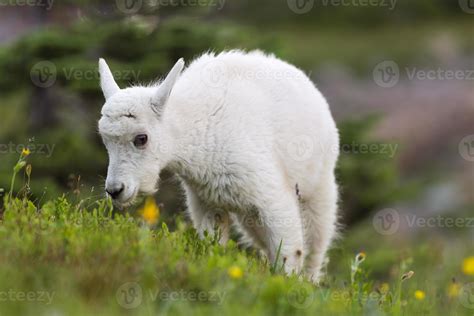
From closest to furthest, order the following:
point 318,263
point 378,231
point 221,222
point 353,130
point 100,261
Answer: point 100,261
point 221,222
point 318,263
point 353,130
point 378,231

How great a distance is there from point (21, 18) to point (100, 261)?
21387 millimetres

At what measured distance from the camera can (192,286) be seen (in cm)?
525

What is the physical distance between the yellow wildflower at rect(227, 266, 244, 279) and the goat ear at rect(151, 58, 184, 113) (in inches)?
81.3

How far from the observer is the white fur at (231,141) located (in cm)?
→ 693

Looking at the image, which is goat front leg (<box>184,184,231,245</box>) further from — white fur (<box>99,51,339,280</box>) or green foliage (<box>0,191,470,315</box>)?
green foliage (<box>0,191,470,315</box>)

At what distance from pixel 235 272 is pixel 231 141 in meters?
2.34

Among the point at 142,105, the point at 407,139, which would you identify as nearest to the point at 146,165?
the point at 142,105

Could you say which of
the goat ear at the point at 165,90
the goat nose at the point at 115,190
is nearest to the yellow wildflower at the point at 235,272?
the goat nose at the point at 115,190

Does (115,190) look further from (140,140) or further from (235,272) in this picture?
(235,272)

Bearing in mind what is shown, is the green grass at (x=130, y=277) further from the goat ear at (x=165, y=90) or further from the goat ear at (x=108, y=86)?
the goat ear at (x=108, y=86)

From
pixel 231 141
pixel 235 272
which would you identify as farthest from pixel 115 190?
pixel 235 272

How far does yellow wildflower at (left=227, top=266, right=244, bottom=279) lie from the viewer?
17.0 ft

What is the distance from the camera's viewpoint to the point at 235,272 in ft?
17.0

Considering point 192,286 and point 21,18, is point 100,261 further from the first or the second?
point 21,18
